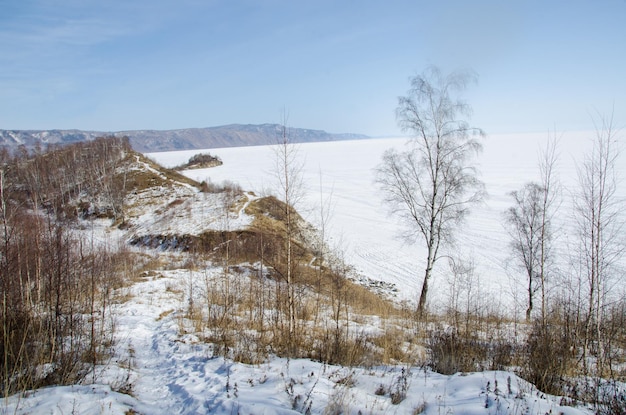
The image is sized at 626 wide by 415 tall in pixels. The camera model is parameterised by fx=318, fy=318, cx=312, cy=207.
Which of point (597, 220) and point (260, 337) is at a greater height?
point (597, 220)

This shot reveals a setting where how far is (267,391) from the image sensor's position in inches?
186

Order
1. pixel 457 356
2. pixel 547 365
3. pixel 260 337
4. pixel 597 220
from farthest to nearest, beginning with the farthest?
pixel 597 220, pixel 260 337, pixel 457 356, pixel 547 365


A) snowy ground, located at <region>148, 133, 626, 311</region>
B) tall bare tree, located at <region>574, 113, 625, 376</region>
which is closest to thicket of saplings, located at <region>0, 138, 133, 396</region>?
snowy ground, located at <region>148, 133, 626, 311</region>

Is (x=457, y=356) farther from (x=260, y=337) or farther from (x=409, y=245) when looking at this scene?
(x=409, y=245)

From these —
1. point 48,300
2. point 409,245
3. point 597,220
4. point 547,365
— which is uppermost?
point 597,220

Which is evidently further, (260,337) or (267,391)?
(260,337)

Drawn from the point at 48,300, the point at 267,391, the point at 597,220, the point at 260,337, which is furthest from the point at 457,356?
the point at 48,300

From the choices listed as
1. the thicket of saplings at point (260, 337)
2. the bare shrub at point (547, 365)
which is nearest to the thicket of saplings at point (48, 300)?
the thicket of saplings at point (260, 337)

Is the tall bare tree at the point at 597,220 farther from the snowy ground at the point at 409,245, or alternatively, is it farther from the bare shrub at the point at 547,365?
the snowy ground at the point at 409,245

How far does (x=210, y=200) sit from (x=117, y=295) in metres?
29.7

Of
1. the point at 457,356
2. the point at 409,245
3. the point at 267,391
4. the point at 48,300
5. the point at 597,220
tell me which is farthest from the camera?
the point at 409,245

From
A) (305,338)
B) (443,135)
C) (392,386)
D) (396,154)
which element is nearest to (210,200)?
(396,154)

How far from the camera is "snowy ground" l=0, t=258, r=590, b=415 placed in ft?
13.6

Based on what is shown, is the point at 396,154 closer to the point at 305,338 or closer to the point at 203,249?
the point at 305,338
